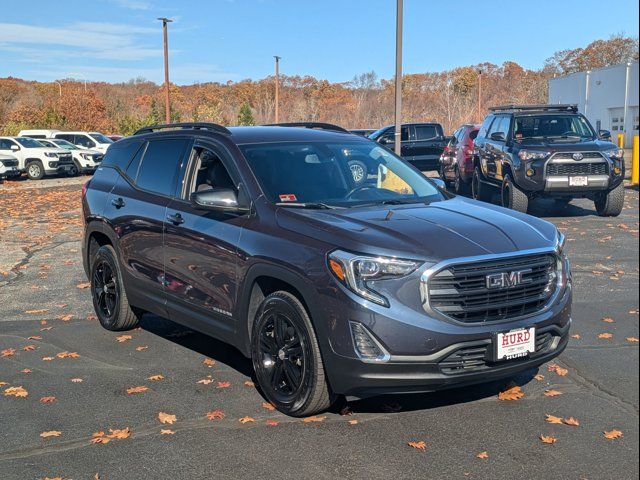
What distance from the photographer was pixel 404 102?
6875cm

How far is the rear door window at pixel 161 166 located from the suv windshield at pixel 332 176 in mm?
812

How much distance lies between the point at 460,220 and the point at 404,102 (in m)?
65.5

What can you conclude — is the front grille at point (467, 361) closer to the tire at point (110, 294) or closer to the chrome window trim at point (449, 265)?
the chrome window trim at point (449, 265)

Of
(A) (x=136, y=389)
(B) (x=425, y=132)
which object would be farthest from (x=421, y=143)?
(A) (x=136, y=389)

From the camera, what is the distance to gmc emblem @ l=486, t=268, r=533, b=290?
4332 millimetres

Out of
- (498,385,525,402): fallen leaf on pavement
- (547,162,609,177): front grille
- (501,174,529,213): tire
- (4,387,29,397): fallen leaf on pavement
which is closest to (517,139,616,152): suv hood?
(547,162,609,177): front grille

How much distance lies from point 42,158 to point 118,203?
86.5 ft

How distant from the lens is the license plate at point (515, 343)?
14.3 ft

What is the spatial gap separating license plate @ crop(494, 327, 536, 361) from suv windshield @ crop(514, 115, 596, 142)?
10.5 m

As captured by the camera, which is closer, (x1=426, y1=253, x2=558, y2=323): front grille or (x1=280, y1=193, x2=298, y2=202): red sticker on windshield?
(x1=426, y1=253, x2=558, y2=323): front grille

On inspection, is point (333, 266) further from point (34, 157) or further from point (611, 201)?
point (34, 157)

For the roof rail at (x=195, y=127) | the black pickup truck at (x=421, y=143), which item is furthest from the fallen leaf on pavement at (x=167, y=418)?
the black pickup truck at (x=421, y=143)

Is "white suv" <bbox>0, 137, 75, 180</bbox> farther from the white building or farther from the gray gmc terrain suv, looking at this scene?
the gray gmc terrain suv

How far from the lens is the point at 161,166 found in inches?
254
